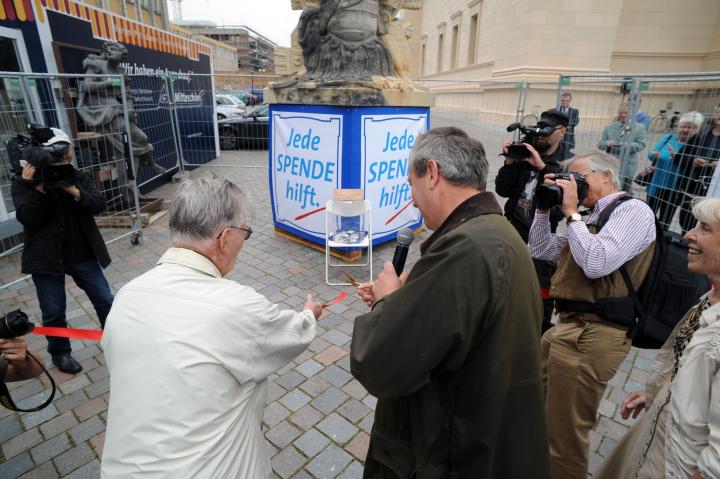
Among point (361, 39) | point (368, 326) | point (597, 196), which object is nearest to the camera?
point (368, 326)

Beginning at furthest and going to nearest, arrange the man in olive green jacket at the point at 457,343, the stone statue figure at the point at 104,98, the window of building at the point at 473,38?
the window of building at the point at 473,38, the stone statue figure at the point at 104,98, the man in olive green jacket at the point at 457,343

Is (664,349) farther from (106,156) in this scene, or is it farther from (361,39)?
(106,156)

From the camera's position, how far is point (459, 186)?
136 centimetres

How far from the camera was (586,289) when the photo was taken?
204 centimetres

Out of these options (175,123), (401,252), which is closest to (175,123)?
(175,123)

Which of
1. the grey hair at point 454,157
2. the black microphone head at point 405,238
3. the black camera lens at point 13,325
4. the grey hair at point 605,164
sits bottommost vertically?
the black camera lens at point 13,325

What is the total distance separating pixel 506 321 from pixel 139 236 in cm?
602

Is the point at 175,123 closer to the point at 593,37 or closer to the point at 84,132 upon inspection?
the point at 84,132

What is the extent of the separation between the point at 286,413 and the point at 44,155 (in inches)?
96.8

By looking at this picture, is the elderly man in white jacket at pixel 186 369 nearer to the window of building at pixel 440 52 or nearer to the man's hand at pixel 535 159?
the man's hand at pixel 535 159

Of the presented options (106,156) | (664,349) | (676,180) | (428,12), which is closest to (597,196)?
(664,349)

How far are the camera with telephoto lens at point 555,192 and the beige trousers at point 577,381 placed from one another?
0.66 meters

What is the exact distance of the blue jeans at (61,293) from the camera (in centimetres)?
301

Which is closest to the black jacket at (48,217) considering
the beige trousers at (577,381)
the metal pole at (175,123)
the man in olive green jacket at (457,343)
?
the man in olive green jacket at (457,343)
